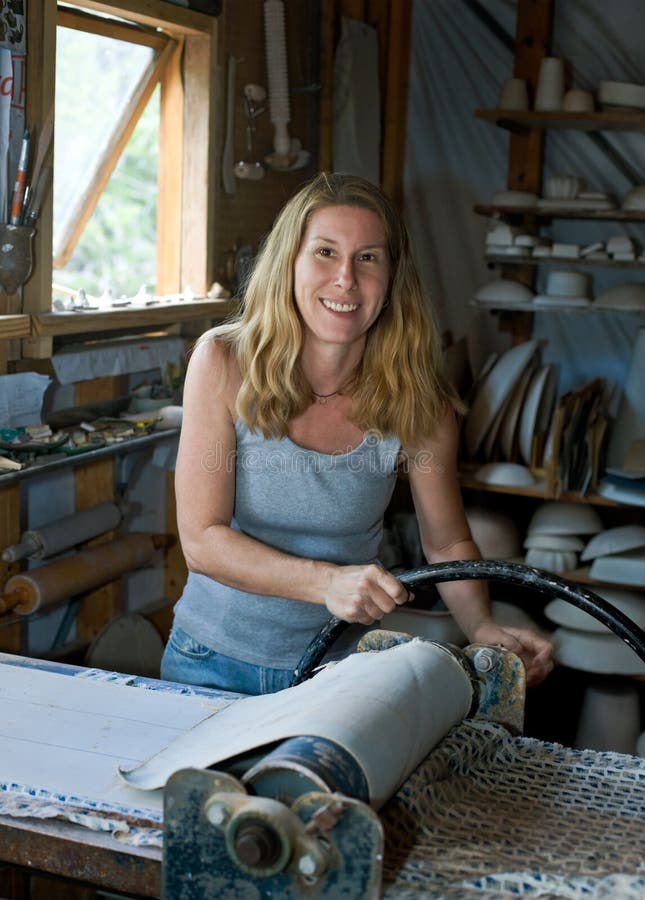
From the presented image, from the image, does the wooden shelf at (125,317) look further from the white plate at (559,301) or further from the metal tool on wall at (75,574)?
the white plate at (559,301)

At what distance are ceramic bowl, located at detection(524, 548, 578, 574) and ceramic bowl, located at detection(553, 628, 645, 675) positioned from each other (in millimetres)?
208

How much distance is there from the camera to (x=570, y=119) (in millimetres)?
3553

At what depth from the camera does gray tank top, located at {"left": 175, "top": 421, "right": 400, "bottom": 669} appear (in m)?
1.85

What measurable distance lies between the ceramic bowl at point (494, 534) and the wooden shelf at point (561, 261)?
83 centimetres

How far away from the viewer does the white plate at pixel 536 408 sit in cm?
355

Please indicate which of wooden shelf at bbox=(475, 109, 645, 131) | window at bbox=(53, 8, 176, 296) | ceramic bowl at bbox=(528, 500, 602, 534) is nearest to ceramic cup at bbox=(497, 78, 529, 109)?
wooden shelf at bbox=(475, 109, 645, 131)

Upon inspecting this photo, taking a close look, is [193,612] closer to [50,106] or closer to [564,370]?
[50,106]

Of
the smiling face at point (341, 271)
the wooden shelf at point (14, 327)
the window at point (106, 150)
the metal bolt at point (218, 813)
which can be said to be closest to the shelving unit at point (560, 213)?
the window at point (106, 150)

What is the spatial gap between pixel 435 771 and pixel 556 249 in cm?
271

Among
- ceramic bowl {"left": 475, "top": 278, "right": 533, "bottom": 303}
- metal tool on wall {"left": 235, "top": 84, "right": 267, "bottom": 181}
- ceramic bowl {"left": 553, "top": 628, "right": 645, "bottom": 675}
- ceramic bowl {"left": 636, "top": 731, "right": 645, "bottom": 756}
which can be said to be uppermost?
metal tool on wall {"left": 235, "top": 84, "right": 267, "bottom": 181}

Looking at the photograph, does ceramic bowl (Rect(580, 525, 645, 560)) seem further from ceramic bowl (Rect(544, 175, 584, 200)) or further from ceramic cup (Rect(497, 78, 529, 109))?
ceramic cup (Rect(497, 78, 529, 109))

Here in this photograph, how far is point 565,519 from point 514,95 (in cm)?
140

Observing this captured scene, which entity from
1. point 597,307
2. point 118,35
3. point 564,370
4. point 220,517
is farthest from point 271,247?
point 564,370

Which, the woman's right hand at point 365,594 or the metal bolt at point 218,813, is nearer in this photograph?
the metal bolt at point 218,813
